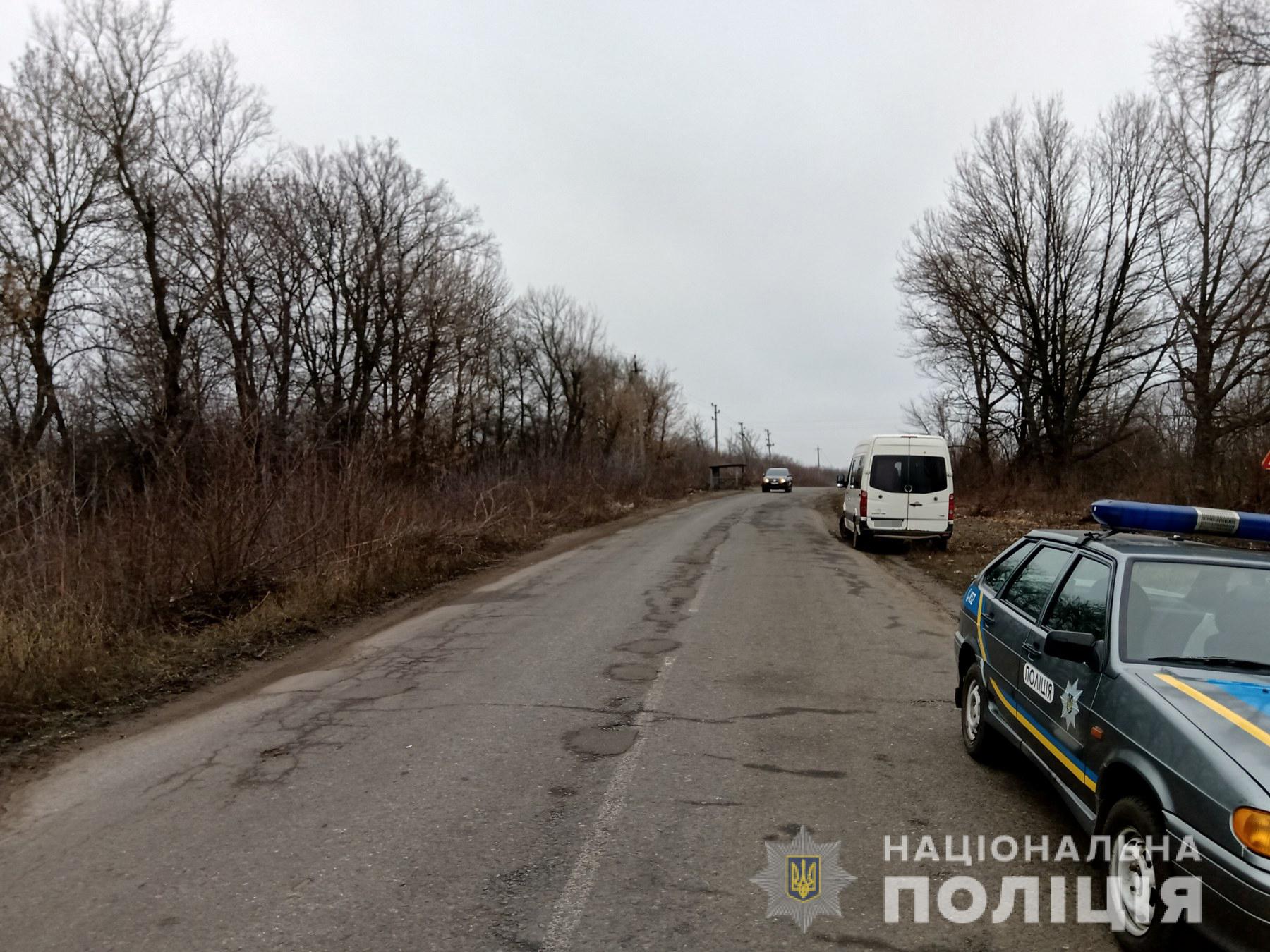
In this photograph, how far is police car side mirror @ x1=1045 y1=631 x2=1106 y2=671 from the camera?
11.9ft

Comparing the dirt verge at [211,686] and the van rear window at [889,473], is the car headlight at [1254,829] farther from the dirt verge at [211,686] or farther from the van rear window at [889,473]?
the van rear window at [889,473]

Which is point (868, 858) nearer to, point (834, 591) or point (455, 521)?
point (834, 591)

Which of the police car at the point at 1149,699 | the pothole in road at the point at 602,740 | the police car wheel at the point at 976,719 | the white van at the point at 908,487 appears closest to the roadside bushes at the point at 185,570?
the pothole in road at the point at 602,740

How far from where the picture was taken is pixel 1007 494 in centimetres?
3203

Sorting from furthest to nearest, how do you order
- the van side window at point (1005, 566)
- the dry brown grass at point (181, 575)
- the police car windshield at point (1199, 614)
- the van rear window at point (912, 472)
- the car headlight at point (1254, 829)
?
the van rear window at point (912, 472) < the dry brown grass at point (181, 575) < the van side window at point (1005, 566) < the police car windshield at point (1199, 614) < the car headlight at point (1254, 829)

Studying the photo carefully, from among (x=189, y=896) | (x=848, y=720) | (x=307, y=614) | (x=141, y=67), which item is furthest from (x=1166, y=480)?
(x=141, y=67)

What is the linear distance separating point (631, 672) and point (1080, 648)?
4.50m

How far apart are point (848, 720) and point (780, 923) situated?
9.54 ft

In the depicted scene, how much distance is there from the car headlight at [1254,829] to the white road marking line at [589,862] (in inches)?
90.2

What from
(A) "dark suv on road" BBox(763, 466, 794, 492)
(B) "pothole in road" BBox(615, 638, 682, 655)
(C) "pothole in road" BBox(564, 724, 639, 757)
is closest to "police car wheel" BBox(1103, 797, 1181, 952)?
(C) "pothole in road" BBox(564, 724, 639, 757)

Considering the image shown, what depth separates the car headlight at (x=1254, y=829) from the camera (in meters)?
2.51

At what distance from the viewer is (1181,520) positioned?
4.47 metres

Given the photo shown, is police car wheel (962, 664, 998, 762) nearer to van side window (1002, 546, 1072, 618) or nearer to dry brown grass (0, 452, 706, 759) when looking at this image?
van side window (1002, 546, 1072, 618)

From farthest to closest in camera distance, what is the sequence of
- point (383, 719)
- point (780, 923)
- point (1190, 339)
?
point (1190, 339) < point (383, 719) < point (780, 923)
